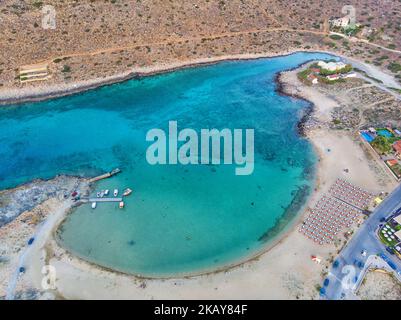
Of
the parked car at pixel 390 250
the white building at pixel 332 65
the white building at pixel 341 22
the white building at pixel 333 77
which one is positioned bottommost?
the parked car at pixel 390 250

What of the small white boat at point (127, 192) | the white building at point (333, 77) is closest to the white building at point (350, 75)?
the white building at point (333, 77)

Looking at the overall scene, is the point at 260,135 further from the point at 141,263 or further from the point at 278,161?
the point at 141,263

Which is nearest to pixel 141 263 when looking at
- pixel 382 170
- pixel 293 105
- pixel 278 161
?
pixel 278 161

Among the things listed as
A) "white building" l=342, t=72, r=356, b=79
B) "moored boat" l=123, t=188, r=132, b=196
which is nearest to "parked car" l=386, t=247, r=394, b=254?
"moored boat" l=123, t=188, r=132, b=196

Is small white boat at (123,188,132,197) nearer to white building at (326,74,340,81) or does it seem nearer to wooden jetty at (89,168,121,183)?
wooden jetty at (89,168,121,183)

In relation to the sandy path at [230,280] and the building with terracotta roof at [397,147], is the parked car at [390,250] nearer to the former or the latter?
the sandy path at [230,280]

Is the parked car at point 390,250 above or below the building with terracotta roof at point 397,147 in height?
below

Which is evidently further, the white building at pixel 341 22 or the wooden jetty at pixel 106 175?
the white building at pixel 341 22
